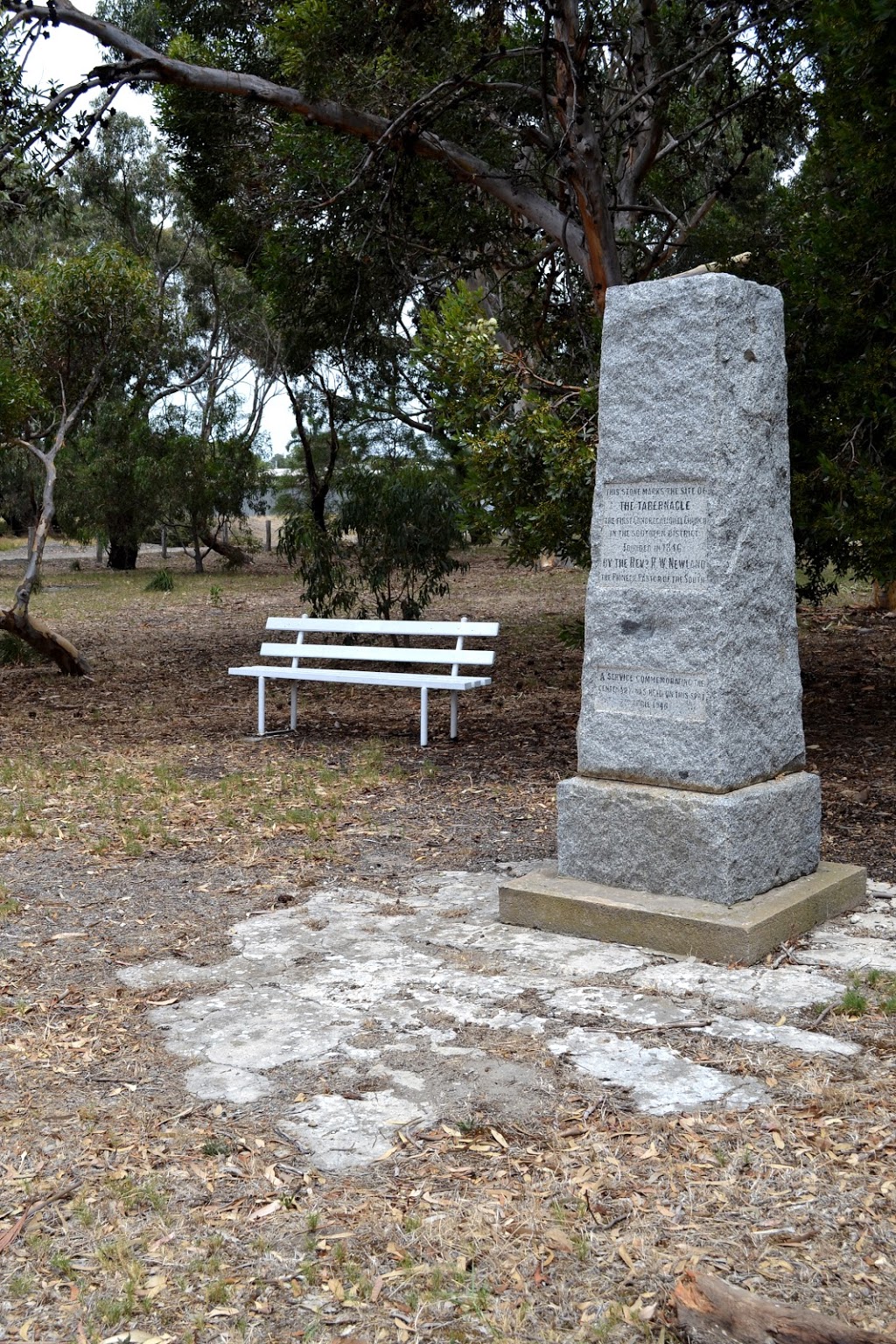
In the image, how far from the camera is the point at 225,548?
99.7 ft

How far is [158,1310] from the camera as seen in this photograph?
2.84m

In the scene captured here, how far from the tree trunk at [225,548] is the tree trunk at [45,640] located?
1595 centimetres

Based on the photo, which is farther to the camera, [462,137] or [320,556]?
[320,556]

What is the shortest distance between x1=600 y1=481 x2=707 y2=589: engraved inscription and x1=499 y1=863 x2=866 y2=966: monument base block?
1238mm

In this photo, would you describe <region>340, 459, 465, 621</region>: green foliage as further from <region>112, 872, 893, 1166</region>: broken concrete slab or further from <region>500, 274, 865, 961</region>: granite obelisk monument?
<region>112, 872, 893, 1166</region>: broken concrete slab

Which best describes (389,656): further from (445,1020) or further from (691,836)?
(445,1020)

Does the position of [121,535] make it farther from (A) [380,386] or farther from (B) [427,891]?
(B) [427,891]

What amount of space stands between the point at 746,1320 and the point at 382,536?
11.7 meters

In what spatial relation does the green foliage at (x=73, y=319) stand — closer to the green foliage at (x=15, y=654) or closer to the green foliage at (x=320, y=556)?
the green foliage at (x=15, y=654)

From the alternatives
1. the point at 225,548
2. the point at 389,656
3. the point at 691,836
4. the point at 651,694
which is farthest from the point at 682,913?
the point at 225,548

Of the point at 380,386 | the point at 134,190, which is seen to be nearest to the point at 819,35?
the point at 380,386

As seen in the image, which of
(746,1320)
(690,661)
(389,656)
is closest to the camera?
(746,1320)

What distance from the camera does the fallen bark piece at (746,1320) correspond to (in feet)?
8.20

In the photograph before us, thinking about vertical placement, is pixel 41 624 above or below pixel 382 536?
below
